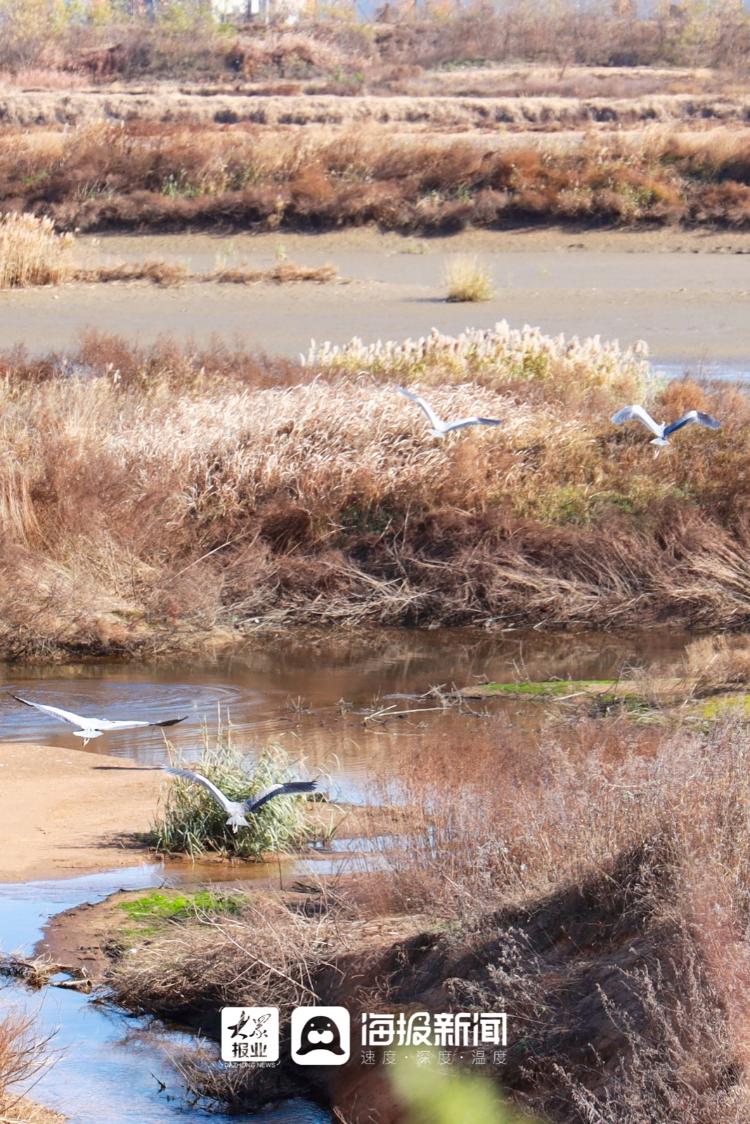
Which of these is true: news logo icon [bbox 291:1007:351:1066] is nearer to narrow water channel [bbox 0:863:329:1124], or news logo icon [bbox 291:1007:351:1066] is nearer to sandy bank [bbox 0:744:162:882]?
narrow water channel [bbox 0:863:329:1124]

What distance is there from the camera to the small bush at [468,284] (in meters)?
25.3

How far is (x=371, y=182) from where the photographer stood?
3294cm

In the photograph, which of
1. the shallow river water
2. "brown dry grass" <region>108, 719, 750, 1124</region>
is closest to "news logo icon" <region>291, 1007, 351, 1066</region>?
"brown dry grass" <region>108, 719, 750, 1124</region>

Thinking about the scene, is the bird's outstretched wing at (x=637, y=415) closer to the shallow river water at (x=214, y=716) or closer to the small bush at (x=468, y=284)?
the shallow river water at (x=214, y=716)

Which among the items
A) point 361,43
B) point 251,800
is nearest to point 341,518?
point 251,800

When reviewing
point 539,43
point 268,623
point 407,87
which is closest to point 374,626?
point 268,623

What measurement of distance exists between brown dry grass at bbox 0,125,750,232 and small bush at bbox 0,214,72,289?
544 centimetres

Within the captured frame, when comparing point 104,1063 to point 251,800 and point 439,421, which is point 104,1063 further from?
point 439,421

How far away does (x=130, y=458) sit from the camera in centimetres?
1448

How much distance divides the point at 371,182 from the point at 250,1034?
91.8 feet

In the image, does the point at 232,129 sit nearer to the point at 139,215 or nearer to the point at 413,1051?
the point at 139,215

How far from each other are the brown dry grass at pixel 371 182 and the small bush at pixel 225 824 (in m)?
24.1

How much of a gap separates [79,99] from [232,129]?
38.7 feet

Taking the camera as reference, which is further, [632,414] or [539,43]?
[539,43]
